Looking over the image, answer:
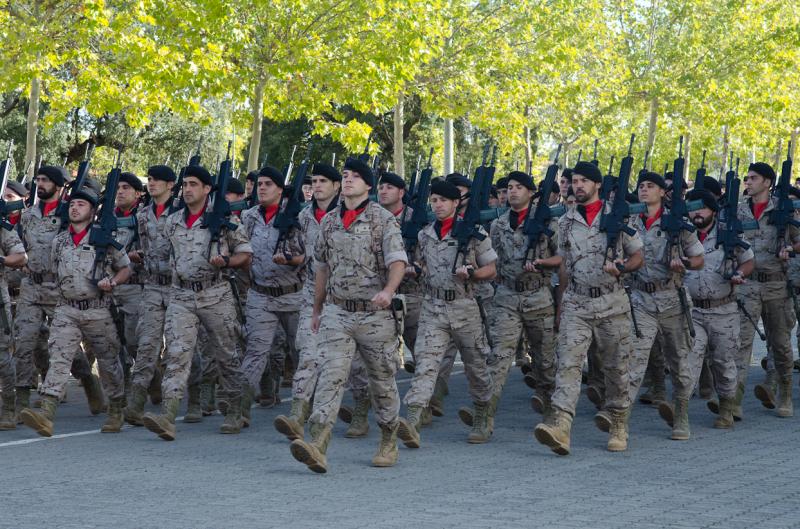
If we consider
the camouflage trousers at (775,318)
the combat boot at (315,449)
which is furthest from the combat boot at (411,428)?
the camouflage trousers at (775,318)

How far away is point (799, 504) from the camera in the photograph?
793 centimetres

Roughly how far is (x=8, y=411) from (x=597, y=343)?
4906 millimetres

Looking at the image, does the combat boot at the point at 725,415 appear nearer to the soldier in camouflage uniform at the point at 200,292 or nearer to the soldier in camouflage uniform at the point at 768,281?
the soldier in camouflage uniform at the point at 768,281

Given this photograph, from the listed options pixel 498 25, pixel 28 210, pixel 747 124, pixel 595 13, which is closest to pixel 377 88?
pixel 498 25

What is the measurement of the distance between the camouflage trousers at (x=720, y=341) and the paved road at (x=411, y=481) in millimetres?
436

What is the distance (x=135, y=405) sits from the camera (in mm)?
11156

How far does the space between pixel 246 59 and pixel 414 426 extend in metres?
12.0

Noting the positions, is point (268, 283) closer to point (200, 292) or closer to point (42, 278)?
point (200, 292)

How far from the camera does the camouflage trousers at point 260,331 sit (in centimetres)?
1114

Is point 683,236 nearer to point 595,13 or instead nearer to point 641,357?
point 641,357

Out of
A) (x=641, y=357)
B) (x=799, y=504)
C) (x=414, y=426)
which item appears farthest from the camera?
(x=641, y=357)

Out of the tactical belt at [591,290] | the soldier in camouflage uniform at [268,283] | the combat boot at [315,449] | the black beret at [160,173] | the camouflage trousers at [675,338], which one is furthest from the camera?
the black beret at [160,173]

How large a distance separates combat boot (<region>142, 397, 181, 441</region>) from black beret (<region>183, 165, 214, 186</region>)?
1.82 m

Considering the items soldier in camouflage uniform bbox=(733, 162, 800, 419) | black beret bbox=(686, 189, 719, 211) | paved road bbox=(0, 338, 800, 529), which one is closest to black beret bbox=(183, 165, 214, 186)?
paved road bbox=(0, 338, 800, 529)
